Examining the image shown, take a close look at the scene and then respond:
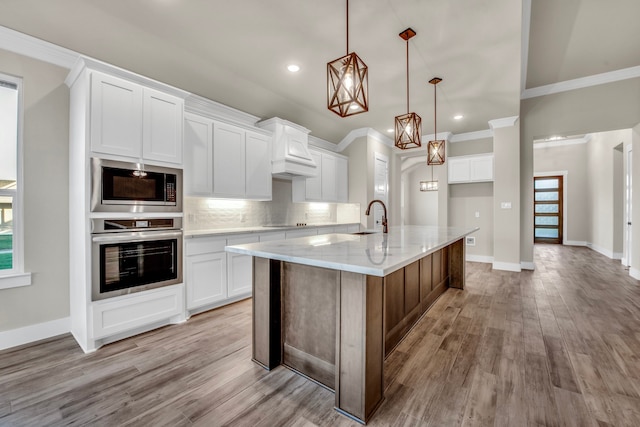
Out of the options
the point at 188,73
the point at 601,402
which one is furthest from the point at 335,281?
the point at 188,73

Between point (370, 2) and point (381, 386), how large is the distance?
289 cm

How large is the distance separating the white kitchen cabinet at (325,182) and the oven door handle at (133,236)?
2.56 meters

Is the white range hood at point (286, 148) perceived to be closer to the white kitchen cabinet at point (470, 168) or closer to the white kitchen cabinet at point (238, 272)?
the white kitchen cabinet at point (238, 272)

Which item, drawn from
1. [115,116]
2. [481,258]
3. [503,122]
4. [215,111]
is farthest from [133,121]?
[481,258]

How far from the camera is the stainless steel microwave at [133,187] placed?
7.95 feet

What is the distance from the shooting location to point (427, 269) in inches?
127

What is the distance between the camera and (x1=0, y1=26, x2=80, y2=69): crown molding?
2.39 metres

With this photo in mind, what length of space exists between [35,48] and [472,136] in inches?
272

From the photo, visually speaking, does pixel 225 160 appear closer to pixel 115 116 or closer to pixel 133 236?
pixel 115 116

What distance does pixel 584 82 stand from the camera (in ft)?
14.8

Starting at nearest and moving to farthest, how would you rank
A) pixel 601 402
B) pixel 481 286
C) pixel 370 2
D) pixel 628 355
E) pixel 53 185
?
pixel 601 402
pixel 628 355
pixel 370 2
pixel 53 185
pixel 481 286

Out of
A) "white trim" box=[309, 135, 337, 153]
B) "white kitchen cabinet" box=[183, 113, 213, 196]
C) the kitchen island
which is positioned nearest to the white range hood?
"white trim" box=[309, 135, 337, 153]

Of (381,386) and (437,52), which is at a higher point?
(437,52)

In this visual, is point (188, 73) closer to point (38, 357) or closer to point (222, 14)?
point (222, 14)
